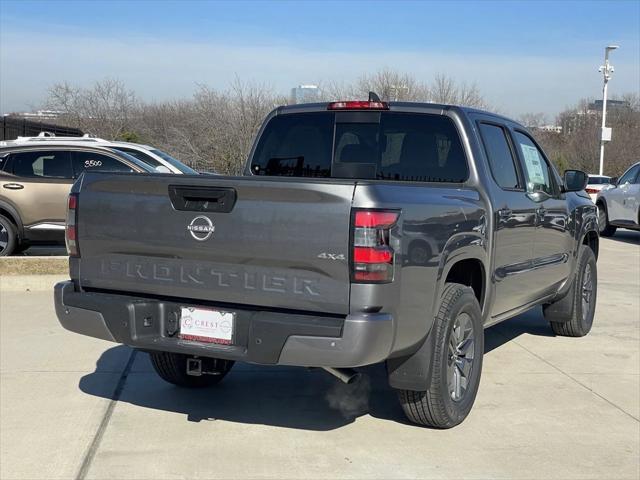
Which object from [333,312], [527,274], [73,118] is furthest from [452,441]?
[73,118]

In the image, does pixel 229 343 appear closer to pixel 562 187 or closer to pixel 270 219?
pixel 270 219

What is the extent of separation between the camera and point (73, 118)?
35.8 meters

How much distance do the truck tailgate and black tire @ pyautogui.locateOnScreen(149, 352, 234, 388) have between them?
3.55ft

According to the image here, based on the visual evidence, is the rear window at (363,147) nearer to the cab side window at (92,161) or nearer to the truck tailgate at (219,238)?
the truck tailgate at (219,238)

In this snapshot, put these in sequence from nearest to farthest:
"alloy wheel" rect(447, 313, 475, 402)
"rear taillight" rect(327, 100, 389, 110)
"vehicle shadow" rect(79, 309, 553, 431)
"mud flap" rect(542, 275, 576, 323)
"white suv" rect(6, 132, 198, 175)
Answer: "alloy wheel" rect(447, 313, 475, 402) < "vehicle shadow" rect(79, 309, 553, 431) < "rear taillight" rect(327, 100, 389, 110) < "mud flap" rect(542, 275, 576, 323) < "white suv" rect(6, 132, 198, 175)

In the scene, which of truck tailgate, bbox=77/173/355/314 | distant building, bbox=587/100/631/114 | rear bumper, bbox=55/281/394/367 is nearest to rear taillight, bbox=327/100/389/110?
truck tailgate, bbox=77/173/355/314

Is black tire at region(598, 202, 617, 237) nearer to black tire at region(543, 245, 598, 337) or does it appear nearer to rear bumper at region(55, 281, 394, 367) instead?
black tire at region(543, 245, 598, 337)

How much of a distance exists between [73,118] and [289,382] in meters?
32.3

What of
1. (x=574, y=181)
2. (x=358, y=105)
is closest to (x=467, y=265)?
(x=358, y=105)

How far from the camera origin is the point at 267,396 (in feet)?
18.7

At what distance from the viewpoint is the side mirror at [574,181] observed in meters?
7.07

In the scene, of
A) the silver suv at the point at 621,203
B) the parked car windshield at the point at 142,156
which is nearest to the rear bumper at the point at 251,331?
the parked car windshield at the point at 142,156

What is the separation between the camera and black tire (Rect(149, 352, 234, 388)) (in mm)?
5586

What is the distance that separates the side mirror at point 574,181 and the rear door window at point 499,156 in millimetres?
1106
